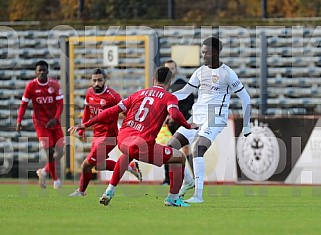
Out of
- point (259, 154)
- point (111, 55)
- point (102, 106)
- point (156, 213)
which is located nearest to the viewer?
point (156, 213)

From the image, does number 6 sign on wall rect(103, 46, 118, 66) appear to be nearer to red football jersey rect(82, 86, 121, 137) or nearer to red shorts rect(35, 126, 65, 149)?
red shorts rect(35, 126, 65, 149)

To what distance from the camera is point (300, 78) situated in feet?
79.0

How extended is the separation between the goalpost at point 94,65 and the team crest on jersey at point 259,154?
3712mm

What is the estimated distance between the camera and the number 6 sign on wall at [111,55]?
24812 mm

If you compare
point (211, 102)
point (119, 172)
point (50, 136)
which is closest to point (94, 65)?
point (50, 136)

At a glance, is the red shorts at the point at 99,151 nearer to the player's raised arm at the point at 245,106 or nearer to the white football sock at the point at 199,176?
the white football sock at the point at 199,176

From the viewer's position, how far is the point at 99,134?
1723 cm

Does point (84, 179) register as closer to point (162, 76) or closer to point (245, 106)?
point (245, 106)

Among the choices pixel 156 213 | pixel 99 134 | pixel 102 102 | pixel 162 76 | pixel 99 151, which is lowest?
pixel 156 213

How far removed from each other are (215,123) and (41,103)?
594cm

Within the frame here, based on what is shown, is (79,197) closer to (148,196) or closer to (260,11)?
(148,196)

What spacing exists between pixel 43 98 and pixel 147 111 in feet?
23.0

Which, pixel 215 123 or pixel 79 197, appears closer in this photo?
pixel 215 123

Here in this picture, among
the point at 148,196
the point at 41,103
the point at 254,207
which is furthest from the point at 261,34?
the point at 254,207
